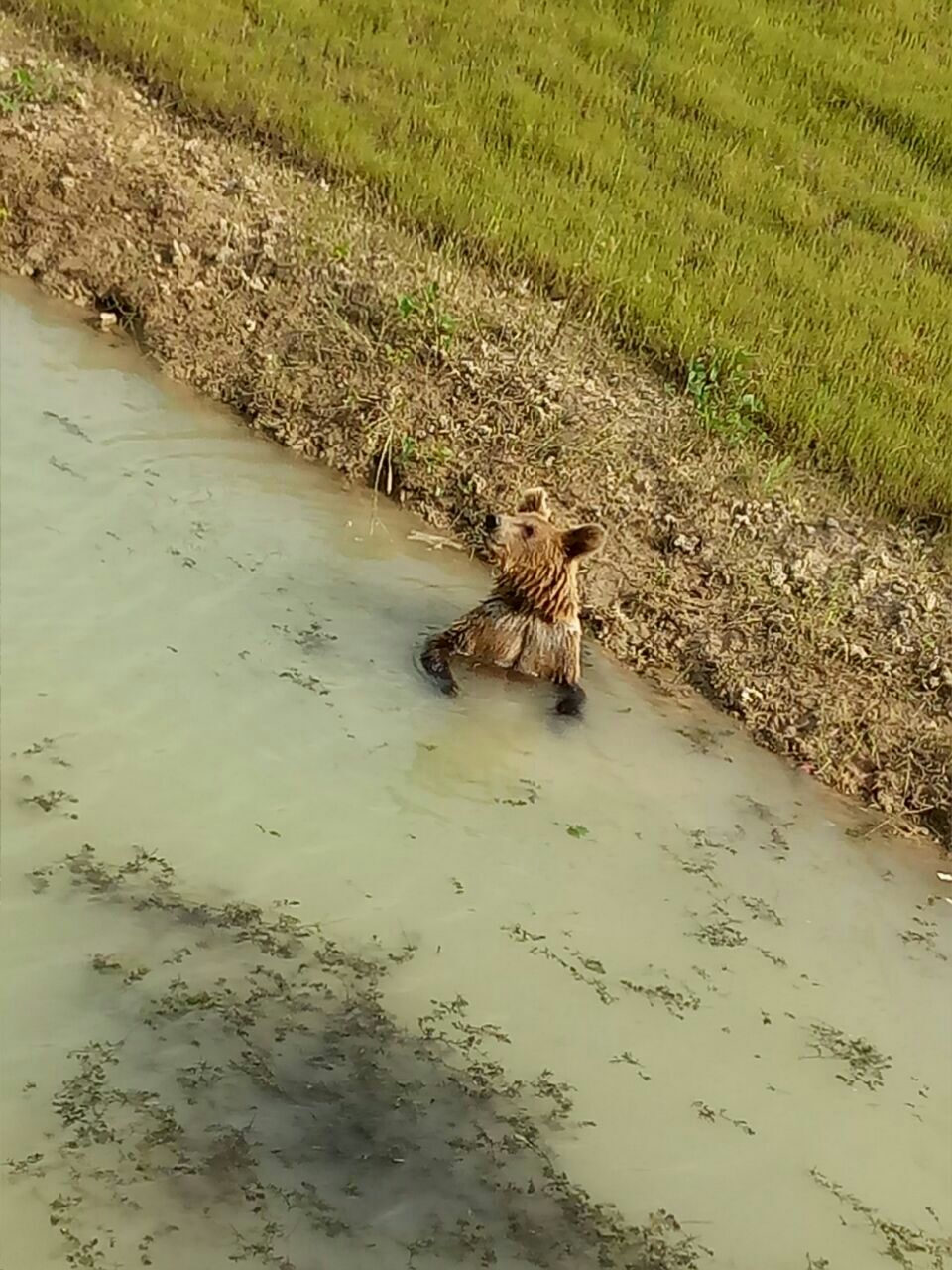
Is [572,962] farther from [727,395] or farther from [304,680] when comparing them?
[727,395]

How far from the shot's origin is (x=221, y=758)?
5445mm

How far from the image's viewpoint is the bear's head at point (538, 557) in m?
6.22

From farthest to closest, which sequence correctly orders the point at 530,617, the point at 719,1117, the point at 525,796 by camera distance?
the point at 530,617
the point at 525,796
the point at 719,1117

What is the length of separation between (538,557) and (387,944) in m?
2.02

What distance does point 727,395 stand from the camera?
8406 millimetres

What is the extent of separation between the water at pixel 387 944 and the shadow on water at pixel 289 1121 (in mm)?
10

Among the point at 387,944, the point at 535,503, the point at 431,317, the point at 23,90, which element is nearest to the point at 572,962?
the point at 387,944

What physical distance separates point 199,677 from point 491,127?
5803 mm

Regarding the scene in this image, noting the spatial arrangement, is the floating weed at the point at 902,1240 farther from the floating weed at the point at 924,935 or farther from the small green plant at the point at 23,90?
the small green plant at the point at 23,90

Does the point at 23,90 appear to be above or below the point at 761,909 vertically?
above

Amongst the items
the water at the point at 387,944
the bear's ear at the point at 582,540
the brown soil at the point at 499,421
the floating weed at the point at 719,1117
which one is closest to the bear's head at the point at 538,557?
the bear's ear at the point at 582,540

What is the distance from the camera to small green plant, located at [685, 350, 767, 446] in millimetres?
8164

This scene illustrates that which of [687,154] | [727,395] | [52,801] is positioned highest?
[687,154]

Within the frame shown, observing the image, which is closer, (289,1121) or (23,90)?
(289,1121)
